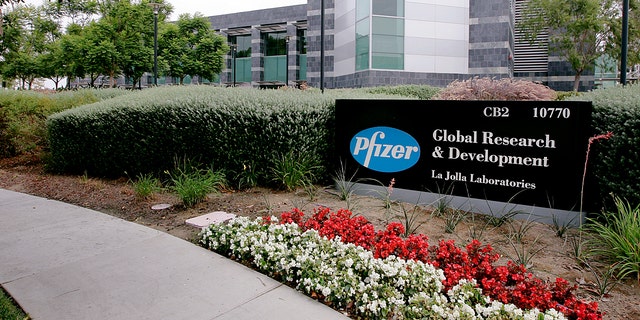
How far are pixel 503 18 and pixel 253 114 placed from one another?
27068 mm

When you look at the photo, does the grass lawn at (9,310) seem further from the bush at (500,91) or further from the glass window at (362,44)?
the glass window at (362,44)

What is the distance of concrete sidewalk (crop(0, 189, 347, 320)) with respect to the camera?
11.6ft

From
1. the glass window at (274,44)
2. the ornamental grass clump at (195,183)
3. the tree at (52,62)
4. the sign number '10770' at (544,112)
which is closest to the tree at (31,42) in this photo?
the tree at (52,62)

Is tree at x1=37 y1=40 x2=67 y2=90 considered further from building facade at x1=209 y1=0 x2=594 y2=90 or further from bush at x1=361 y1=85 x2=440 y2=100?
bush at x1=361 y1=85 x2=440 y2=100

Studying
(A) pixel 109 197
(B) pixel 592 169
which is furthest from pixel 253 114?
(B) pixel 592 169

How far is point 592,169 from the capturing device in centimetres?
523

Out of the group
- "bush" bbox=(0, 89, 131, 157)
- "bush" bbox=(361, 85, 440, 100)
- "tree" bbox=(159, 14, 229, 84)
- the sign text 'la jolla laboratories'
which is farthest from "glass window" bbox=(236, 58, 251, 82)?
the sign text 'la jolla laboratories'

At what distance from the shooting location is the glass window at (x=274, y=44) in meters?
47.9

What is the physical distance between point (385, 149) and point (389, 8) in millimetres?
21573

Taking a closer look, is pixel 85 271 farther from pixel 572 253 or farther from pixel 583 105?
pixel 583 105

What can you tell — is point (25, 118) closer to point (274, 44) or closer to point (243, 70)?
point (274, 44)

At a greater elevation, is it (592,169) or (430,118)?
(430,118)

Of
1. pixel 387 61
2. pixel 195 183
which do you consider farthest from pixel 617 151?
pixel 387 61

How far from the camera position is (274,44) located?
48.4 m
